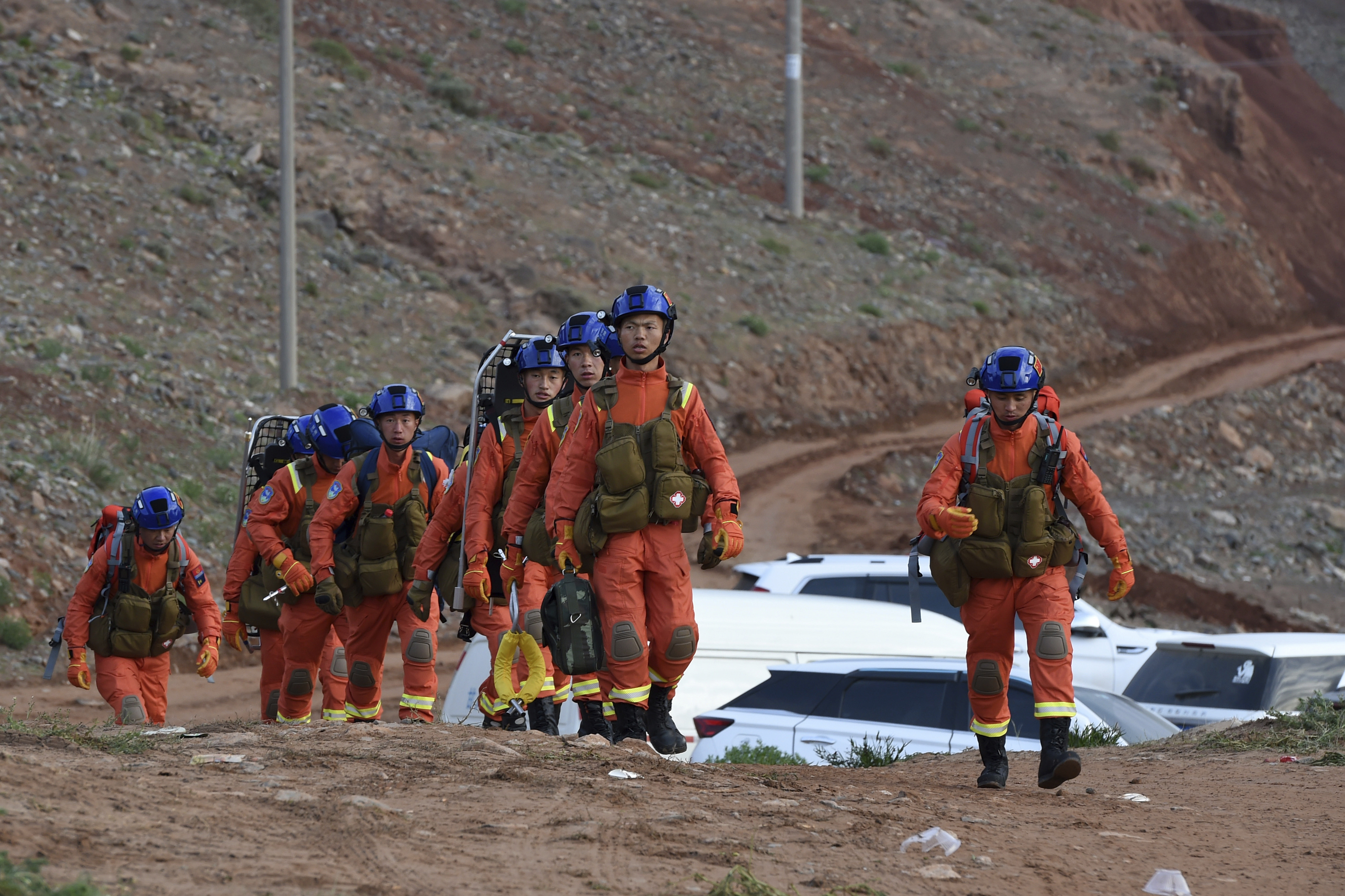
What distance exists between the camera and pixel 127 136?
30.1 metres

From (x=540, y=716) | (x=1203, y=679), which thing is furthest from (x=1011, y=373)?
(x=1203, y=679)

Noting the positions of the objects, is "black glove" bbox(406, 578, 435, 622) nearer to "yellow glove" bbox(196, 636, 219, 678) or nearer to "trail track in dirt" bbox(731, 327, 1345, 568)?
"yellow glove" bbox(196, 636, 219, 678)

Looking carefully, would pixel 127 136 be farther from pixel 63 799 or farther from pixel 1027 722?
pixel 63 799

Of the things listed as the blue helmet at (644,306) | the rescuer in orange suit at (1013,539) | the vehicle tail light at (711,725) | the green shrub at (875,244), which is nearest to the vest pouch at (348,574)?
the vehicle tail light at (711,725)

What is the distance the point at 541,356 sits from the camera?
9.27m

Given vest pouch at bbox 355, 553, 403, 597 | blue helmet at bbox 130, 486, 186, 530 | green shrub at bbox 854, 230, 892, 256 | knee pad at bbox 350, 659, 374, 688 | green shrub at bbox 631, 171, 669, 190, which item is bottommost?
knee pad at bbox 350, 659, 374, 688

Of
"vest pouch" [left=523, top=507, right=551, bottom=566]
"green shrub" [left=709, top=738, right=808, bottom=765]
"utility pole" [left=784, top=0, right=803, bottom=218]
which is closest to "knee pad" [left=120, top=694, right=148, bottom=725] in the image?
"vest pouch" [left=523, top=507, right=551, bottom=566]

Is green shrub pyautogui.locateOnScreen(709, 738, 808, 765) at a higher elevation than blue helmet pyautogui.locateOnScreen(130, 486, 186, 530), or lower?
lower

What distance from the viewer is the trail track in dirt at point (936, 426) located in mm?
25219

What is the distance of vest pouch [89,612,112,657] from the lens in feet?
34.0

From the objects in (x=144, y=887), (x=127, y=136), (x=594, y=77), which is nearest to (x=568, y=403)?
(x=144, y=887)

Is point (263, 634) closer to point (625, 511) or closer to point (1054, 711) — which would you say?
point (625, 511)

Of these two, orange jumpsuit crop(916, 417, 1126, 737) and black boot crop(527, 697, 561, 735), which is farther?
black boot crop(527, 697, 561, 735)

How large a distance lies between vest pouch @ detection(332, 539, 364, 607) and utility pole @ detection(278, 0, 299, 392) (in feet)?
46.3
